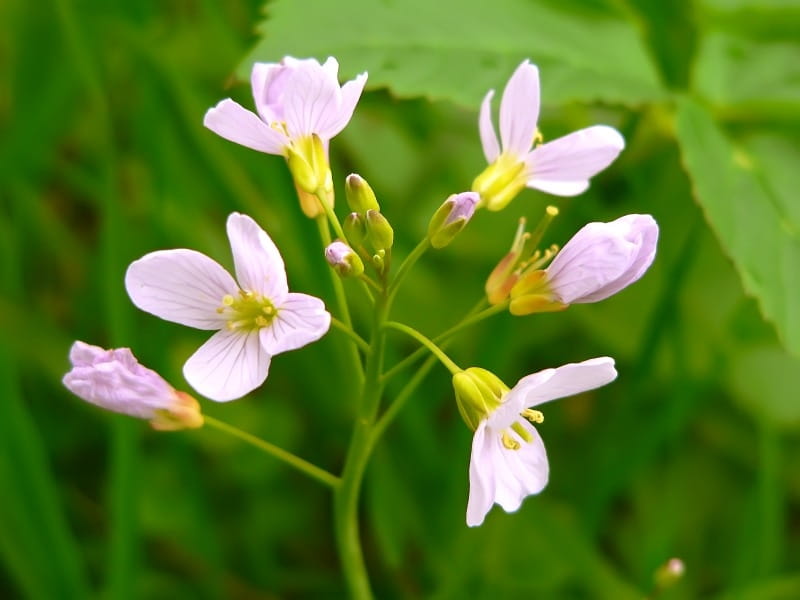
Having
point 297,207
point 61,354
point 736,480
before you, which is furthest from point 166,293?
point 736,480

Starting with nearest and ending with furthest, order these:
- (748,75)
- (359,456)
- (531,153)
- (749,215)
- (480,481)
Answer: (480,481) → (359,456) → (531,153) → (749,215) → (748,75)

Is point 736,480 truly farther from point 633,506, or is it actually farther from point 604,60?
point 604,60

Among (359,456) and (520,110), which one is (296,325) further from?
(520,110)

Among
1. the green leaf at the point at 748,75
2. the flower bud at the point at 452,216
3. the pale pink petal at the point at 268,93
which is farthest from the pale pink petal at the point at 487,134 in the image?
the green leaf at the point at 748,75

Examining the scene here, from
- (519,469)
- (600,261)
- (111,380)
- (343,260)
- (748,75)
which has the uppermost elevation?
(748,75)

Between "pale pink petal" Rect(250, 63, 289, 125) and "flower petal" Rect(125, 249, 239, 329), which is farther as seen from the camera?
"pale pink petal" Rect(250, 63, 289, 125)

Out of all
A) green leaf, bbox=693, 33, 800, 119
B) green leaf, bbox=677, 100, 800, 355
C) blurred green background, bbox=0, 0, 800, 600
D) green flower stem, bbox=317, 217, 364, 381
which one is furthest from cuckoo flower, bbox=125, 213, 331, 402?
green leaf, bbox=693, 33, 800, 119

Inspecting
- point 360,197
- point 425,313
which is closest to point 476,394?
point 360,197

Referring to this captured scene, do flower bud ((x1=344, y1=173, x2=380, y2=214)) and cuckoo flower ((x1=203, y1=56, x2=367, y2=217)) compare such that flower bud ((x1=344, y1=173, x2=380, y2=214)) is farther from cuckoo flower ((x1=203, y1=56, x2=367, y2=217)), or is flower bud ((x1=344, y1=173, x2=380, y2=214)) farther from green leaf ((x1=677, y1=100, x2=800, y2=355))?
green leaf ((x1=677, y1=100, x2=800, y2=355))
